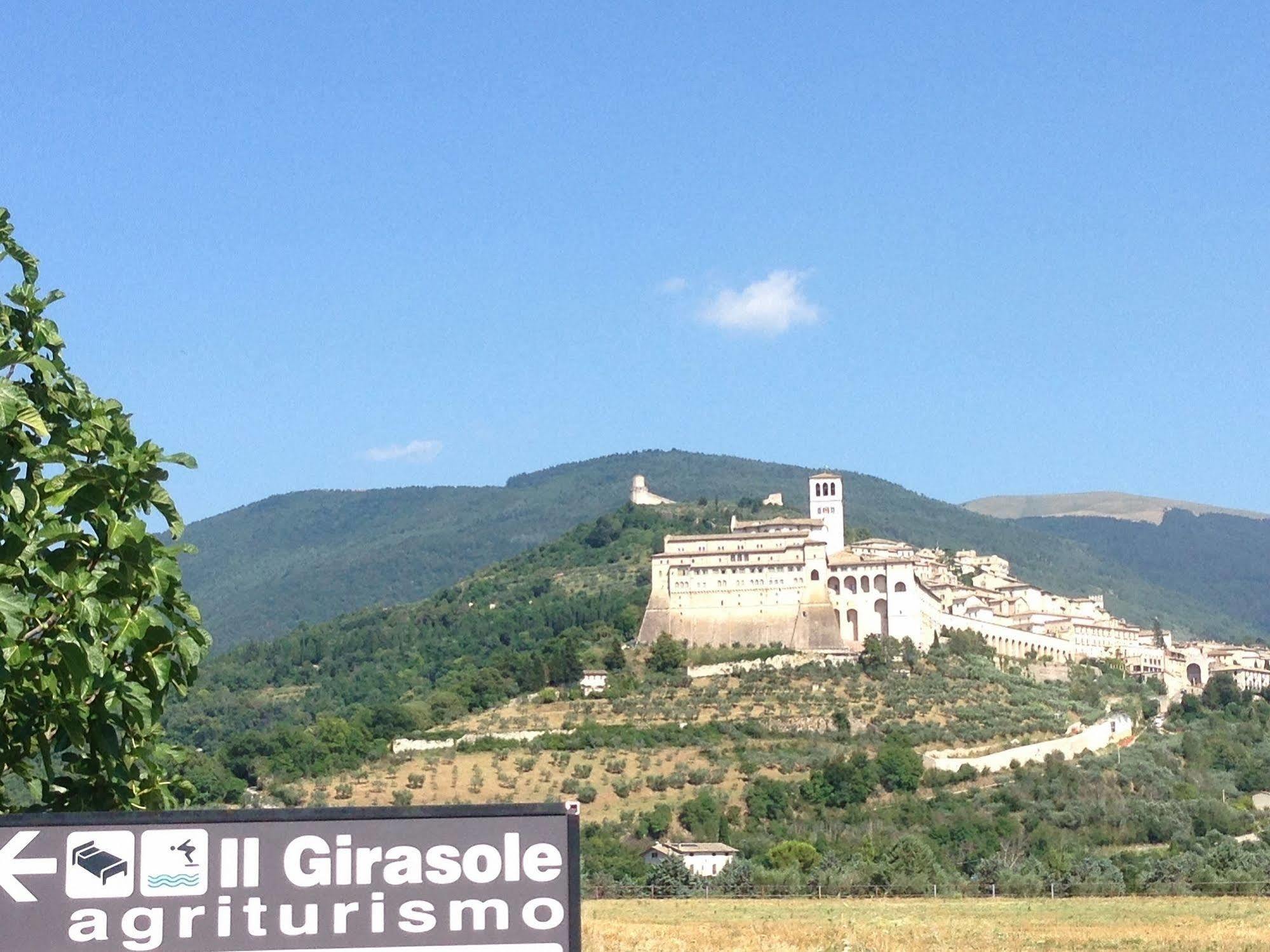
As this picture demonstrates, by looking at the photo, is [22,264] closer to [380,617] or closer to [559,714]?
[559,714]

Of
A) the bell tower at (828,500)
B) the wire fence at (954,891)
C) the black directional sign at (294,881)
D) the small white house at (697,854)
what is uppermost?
the bell tower at (828,500)

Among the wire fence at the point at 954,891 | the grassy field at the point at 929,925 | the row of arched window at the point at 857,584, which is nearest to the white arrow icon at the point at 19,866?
the grassy field at the point at 929,925

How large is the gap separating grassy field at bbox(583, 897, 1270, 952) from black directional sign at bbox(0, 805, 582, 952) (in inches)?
348

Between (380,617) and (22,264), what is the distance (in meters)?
132

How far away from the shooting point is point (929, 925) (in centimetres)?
1995

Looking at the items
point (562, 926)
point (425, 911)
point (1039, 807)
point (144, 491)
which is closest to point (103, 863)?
point (425, 911)

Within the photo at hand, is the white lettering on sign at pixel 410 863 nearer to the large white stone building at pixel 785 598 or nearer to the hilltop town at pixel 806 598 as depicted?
the hilltop town at pixel 806 598

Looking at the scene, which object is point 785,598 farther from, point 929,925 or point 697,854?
point 929,925

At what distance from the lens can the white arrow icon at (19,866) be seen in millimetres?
6121

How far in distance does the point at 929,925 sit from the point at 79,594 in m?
14.6

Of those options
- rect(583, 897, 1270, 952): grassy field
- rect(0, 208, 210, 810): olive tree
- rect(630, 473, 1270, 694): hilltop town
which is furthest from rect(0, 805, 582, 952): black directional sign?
rect(630, 473, 1270, 694): hilltop town

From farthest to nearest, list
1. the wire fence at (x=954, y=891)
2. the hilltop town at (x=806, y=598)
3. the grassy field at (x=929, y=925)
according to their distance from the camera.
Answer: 1. the hilltop town at (x=806, y=598)
2. the wire fence at (x=954, y=891)
3. the grassy field at (x=929, y=925)

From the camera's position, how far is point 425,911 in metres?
6.29

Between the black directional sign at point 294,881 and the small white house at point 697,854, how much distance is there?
42.8 metres
